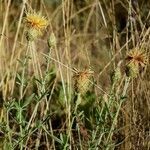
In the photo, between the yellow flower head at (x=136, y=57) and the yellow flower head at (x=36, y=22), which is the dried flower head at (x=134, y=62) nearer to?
the yellow flower head at (x=136, y=57)

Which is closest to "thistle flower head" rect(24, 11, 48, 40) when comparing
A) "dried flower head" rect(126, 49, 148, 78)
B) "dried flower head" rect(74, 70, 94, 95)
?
"dried flower head" rect(74, 70, 94, 95)

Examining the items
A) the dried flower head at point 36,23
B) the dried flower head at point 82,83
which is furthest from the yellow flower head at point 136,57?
the dried flower head at point 36,23

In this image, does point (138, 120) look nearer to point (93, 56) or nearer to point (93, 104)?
point (93, 104)

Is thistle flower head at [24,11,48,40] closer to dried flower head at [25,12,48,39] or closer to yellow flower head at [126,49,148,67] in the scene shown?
dried flower head at [25,12,48,39]

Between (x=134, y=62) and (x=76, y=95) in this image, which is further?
(x=76, y=95)

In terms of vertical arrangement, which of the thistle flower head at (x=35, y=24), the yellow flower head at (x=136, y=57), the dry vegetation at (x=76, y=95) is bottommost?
the dry vegetation at (x=76, y=95)

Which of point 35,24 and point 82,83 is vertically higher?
point 35,24

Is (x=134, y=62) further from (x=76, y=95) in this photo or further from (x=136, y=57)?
(x=76, y=95)

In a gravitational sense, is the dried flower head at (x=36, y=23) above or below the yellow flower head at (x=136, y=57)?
above

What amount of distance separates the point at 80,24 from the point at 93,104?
1.50m

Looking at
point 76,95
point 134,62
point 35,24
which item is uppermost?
point 35,24

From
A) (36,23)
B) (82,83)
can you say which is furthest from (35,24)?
(82,83)

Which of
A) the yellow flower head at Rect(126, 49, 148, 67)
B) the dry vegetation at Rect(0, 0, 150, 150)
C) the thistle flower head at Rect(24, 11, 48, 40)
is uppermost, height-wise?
the thistle flower head at Rect(24, 11, 48, 40)

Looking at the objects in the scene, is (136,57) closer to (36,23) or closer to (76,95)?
(76,95)
